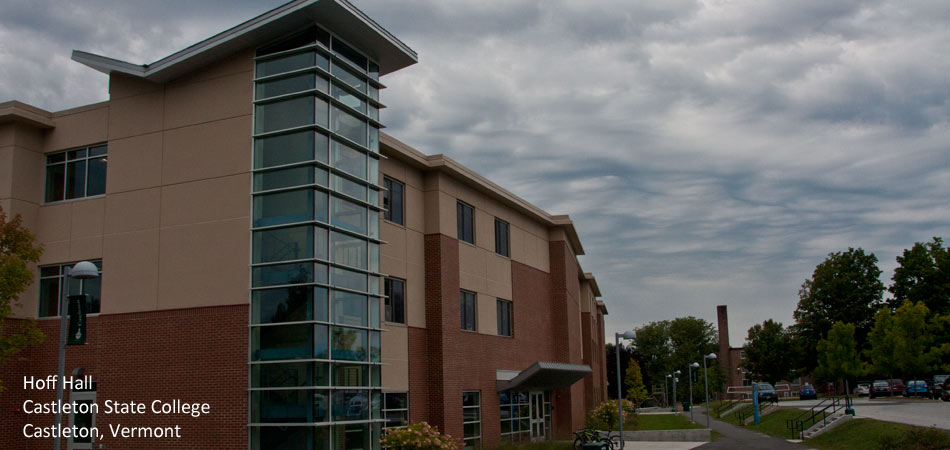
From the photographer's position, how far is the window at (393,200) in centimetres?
2720

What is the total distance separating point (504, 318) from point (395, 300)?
904cm

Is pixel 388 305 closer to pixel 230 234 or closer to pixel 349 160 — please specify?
pixel 349 160

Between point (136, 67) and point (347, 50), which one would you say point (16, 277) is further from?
point (347, 50)

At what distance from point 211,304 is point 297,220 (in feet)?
10.5

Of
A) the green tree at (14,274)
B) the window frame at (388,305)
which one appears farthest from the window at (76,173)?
the window frame at (388,305)

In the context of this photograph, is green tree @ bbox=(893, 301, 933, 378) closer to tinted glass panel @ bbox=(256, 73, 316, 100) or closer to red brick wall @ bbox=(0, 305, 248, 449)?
tinted glass panel @ bbox=(256, 73, 316, 100)

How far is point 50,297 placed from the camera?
80.6ft

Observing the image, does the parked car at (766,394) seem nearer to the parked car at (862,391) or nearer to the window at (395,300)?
the parked car at (862,391)

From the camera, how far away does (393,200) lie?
90.9ft

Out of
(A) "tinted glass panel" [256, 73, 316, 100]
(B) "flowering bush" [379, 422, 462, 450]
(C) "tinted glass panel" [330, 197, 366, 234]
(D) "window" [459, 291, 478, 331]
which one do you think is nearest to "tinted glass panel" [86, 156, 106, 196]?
(A) "tinted glass panel" [256, 73, 316, 100]

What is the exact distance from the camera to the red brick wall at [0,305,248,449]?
20.0m

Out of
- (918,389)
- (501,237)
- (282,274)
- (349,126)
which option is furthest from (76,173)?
(918,389)

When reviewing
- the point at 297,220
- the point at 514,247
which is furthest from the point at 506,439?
the point at 297,220

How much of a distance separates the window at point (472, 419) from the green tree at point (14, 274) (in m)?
14.7
